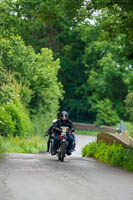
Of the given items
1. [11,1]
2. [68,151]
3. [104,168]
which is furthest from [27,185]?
[11,1]

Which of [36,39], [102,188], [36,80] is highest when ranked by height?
[36,39]

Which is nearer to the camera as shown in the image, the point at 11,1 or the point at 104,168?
the point at 104,168

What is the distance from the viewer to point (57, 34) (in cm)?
6297

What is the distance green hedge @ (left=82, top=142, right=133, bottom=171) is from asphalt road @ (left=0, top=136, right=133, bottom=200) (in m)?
1.10

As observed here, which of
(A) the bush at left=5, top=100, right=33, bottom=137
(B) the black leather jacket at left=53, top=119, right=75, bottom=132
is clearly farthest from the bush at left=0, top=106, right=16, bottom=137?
(B) the black leather jacket at left=53, top=119, right=75, bottom=132

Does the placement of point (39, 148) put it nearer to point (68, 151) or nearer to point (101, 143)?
point (101, 143)

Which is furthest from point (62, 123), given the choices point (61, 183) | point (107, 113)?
point (107, 113)

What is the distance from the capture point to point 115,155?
645 inches

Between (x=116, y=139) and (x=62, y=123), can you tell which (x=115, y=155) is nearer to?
(x=62, y=123)

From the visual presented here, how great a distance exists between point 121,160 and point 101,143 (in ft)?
16.1

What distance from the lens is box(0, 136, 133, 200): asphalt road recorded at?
371 inches

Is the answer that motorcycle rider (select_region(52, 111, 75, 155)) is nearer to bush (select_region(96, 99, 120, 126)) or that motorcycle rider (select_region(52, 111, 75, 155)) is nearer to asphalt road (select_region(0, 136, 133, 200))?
asphalt road (select_region(0, 136, 133, 200))

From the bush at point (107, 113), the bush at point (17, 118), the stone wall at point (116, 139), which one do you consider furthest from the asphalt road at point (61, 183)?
the bush at point (107, 113)

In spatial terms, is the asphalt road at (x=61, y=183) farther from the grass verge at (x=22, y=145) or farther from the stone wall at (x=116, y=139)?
the grass verge at (x=22, y=145)
